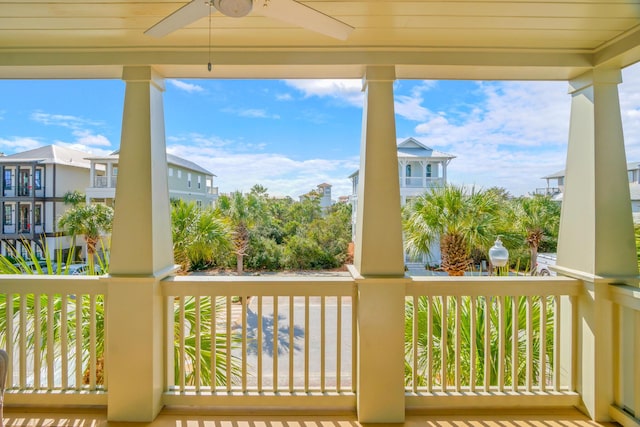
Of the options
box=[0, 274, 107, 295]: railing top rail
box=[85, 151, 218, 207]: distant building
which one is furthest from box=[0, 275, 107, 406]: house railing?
box=[85, 151, 218, 207]: distant building

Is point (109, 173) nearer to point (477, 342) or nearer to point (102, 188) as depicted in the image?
point (102, 188)

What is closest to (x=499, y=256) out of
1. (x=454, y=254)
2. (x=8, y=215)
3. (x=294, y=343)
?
(x=454, y=254)

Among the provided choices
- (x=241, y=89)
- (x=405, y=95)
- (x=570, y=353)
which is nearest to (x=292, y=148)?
(x=241, y=89)

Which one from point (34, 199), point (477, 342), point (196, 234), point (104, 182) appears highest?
point (104, 182)

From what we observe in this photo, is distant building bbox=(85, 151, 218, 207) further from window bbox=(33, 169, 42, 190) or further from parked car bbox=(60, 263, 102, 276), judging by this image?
parked car bbox=(60, 263, 102, 276)

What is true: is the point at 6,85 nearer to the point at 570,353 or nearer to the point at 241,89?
the point at 241,89

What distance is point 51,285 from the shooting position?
2.12 metres

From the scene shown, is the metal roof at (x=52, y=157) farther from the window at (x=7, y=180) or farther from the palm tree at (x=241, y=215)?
the palm tree at (x=241, y=215)

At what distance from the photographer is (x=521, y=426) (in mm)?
1965

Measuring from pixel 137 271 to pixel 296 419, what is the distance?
1446mm

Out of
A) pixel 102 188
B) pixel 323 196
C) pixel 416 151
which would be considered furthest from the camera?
pixel 323 196

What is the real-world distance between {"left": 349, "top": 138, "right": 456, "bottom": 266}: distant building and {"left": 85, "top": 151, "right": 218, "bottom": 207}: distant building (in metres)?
1.30

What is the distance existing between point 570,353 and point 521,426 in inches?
24.9

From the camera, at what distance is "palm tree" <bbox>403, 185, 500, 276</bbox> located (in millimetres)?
2543
